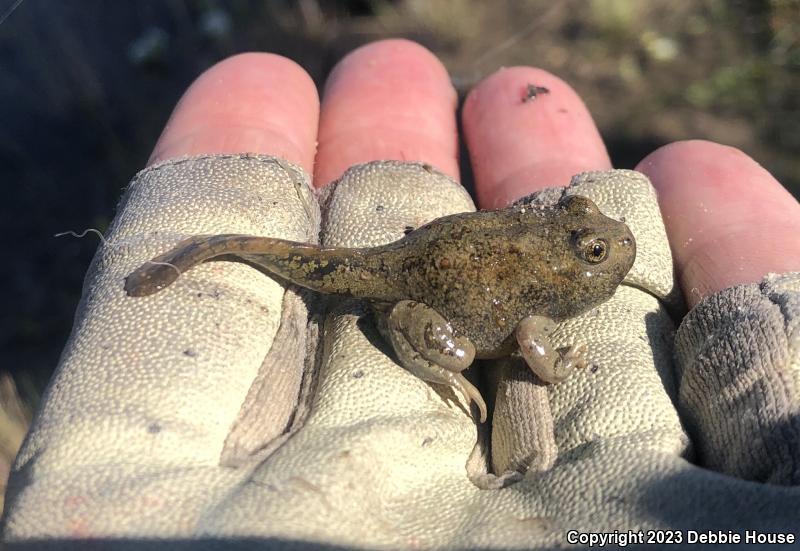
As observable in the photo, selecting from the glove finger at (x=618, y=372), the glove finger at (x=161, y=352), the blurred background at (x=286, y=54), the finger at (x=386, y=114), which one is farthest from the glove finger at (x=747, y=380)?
the blurred background at (x=286, y=54)

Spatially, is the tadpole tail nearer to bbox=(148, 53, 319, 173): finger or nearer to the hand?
the hand

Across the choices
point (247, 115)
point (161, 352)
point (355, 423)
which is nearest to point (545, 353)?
point (355, 423)

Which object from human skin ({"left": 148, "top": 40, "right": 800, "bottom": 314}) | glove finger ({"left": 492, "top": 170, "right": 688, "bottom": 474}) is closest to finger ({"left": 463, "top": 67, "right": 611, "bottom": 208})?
human skin ({"left": 148, "top": 40, "right": 800, "bottom": 314})

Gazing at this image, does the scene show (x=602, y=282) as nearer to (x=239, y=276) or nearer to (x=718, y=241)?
(x=718, y=241)

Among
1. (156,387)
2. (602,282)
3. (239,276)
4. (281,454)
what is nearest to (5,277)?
(239,276)

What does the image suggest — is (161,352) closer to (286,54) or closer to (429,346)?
(429,346)

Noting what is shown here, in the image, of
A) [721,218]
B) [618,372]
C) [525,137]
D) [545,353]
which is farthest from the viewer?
[525,137]
